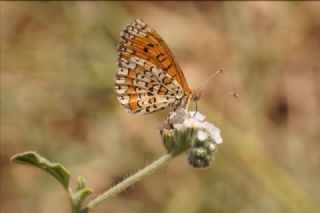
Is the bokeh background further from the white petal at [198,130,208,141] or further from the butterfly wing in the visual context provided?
the white petal at [198,130,208,141]

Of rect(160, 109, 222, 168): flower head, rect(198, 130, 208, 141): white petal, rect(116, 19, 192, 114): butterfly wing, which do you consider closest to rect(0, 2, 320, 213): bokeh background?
rect(116, 19, 192, 114): butterfly wing

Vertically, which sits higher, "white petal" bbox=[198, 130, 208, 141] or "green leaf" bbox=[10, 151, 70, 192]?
"green leaf" bbox=[10, 151, 70, 192]

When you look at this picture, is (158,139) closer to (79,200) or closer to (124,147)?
(124,147)

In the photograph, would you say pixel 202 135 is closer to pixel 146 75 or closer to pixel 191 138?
pixel 191 138

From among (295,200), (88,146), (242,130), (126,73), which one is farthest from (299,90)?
(126,73)

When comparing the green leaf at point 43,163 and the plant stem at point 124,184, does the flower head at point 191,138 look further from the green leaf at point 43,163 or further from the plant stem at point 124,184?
the green leaf at point 43,163

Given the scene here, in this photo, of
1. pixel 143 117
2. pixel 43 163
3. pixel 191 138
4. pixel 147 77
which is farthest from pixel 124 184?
pixel 143 117
